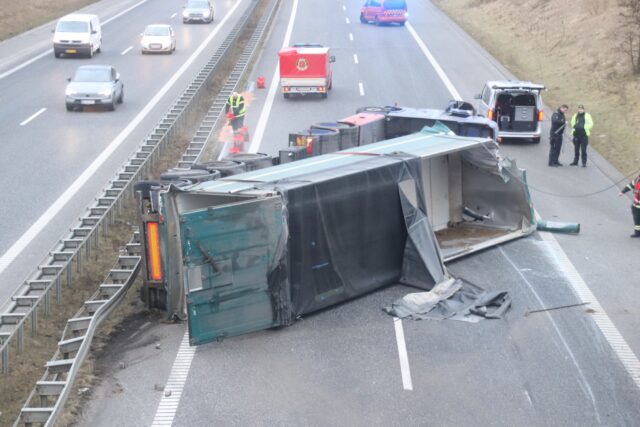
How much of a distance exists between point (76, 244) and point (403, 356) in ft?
21.5

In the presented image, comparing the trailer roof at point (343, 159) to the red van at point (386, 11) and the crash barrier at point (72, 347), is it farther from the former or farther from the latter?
the red van at point (386, 11)

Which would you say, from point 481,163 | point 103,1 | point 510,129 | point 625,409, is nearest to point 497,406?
point 625,409

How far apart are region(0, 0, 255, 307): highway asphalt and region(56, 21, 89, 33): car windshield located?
1.32m

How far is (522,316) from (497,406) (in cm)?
315

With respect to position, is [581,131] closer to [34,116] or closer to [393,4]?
[34,116]

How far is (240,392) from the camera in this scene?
1173 cm

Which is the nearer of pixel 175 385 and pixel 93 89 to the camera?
pixel 175 385

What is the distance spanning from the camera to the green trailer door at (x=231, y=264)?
12.7m

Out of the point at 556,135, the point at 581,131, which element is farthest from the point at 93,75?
the point at 581,131

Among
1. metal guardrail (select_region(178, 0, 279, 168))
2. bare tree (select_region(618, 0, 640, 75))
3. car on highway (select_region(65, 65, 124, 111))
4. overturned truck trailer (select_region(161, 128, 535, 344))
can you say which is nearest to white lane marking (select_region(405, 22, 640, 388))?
overturned truck trailer (select_region(161, 128, 535, 344))

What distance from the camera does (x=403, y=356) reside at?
12.8 metres

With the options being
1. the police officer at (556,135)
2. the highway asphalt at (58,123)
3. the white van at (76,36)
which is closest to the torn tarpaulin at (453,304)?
the highway asphalt at (58,123)

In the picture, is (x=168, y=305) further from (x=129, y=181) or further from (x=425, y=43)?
(x=425, y=43)

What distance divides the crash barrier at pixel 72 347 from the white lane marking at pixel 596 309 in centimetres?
722
